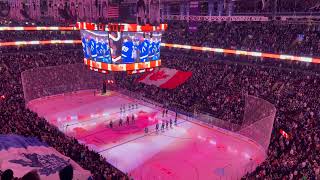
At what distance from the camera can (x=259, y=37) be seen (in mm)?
39406

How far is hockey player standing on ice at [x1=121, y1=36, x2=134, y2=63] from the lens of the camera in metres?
28.6

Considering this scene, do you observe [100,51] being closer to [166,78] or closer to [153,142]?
[153,142]

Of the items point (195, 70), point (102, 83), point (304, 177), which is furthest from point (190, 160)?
point (102, 83)

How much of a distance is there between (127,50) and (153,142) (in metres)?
9.01

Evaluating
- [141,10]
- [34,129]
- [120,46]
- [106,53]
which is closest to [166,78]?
[106,53]

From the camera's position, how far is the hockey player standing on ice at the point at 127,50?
94.0 ft

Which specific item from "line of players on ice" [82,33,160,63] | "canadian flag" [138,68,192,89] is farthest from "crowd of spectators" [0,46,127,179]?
"canadian flag" [138,68,192,89]

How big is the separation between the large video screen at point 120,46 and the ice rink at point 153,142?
22.2ft

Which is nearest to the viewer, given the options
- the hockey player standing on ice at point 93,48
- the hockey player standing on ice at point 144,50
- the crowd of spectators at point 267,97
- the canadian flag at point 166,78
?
the crowd of spectators at point 267,97

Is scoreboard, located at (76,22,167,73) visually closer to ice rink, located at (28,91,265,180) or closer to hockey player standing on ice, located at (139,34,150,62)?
hockey player standing on ice, located at (139,34,150,62)

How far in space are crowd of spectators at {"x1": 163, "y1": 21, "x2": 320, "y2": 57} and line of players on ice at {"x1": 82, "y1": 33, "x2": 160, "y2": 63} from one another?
1380 cm

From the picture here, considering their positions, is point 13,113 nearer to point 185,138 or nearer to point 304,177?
point 185,138

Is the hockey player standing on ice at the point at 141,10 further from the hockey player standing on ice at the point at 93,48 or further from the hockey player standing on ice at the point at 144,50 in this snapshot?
the hockey player standing on ice at the point at 93,48

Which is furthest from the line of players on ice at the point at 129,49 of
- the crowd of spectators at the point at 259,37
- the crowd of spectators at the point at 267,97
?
the crowd of spectators at the point at 259,37
